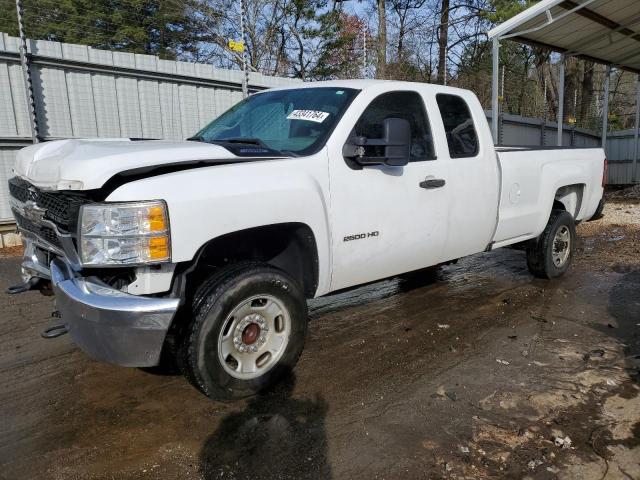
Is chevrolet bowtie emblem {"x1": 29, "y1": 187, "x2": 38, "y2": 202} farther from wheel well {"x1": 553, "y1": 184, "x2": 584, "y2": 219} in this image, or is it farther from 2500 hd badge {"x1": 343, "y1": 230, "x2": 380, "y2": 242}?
wheel well {"x1": 553, "y1": 184, "x2": 584, "y2": 219}

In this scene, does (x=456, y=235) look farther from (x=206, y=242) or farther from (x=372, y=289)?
(x=206, y=242)

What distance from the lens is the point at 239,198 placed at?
118 inches

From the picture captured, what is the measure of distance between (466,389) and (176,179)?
228 centimetres

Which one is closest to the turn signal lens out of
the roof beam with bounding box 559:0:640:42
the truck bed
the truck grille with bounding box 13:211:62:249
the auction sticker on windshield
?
the truck grille with bounding box 13:211:62:249

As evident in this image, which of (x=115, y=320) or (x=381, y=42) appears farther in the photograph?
(x=381, y=42)

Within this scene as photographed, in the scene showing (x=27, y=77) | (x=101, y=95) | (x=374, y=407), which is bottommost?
(x=374, y=407)

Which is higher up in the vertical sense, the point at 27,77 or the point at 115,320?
the point at 27,77

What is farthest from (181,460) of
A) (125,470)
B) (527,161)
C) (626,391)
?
(527,161)

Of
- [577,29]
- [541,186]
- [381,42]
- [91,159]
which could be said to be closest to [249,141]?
[91,159]

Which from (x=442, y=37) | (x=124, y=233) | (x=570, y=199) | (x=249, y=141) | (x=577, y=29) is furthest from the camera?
(x=442, y=37)

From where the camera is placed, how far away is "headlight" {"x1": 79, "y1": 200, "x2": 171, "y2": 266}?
2.67 metres

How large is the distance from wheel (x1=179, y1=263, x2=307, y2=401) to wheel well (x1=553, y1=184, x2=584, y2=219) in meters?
4.10

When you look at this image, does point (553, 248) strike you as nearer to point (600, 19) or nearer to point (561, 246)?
point (561, 246)

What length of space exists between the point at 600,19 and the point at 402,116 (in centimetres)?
950
